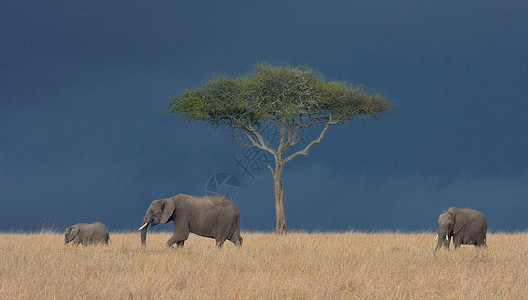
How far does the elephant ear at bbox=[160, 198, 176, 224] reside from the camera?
14891 mm

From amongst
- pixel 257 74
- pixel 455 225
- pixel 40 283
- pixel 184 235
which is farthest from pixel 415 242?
pixel 40 283

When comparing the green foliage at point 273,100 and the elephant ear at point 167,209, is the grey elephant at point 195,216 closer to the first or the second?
the elephant ear at point 167,209

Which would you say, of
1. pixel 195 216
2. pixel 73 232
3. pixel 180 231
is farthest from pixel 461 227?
pixel 73 232

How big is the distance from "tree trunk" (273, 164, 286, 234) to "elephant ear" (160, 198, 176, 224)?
1306cm

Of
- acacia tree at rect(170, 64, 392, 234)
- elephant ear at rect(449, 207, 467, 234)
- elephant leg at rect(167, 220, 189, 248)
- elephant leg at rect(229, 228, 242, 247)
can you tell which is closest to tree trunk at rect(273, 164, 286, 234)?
acacia tree at rect(170, 64, 392, 234)

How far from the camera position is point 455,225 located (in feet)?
54.0

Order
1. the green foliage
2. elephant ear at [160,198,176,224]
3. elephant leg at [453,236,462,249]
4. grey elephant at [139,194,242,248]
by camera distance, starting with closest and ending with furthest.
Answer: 1. elephant ear at [160,198,176,224]
2. grey elephant at [139,194,242,248]
3. elephant leg at [453,236,462,249]
4. the green foliage

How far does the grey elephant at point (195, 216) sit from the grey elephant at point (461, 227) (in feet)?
22.6

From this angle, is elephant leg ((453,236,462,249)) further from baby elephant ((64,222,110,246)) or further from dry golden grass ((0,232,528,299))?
baby elephant ((64,222,110,246))

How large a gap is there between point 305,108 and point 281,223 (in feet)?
22.1

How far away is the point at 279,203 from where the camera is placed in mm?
27750

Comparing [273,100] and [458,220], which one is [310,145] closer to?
[273,100]

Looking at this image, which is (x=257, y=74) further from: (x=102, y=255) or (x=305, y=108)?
(x=102, y=255)

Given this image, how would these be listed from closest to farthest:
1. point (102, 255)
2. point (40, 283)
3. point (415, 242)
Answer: point (40, 283) < point (102, 255) < point (415, 242)
